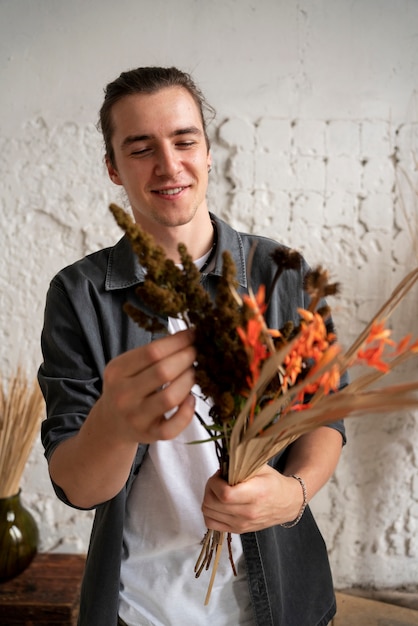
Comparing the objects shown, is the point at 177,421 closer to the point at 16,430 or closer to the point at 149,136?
→ the point at 149,136

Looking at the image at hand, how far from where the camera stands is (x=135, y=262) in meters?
1.22

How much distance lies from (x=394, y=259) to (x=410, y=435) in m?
0.66

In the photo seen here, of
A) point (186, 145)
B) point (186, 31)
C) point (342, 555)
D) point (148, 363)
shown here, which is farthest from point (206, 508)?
point (186, 31)

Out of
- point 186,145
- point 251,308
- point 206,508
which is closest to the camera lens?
point 251,308

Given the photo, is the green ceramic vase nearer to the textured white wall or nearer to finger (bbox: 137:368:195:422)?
the textured white wall

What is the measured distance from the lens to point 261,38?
84.7 inches

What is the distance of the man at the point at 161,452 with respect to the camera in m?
1.09

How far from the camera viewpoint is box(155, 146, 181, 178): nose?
43.6 inches

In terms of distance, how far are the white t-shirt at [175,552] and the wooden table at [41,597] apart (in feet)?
3.25

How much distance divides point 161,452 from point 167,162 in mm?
539

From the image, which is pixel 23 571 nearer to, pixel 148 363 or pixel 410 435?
pixel 410 435

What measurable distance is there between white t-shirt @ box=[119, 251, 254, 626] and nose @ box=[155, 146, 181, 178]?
0.44 m

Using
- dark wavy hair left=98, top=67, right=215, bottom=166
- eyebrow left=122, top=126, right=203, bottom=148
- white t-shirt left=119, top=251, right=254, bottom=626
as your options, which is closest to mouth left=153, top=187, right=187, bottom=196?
eyebrow left=122, top=126, right=203, bottom=148

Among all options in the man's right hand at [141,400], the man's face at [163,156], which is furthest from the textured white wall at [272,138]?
the man's right hand at [141,400]
